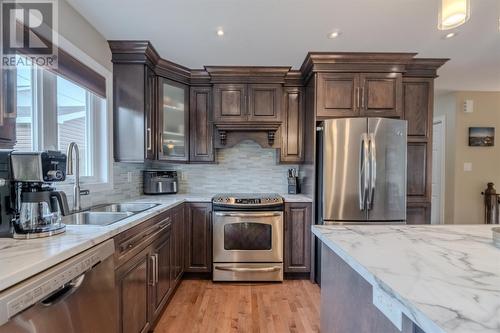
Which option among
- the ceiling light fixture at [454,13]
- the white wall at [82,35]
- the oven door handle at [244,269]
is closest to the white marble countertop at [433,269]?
the ceiling light fixture at [454,13]

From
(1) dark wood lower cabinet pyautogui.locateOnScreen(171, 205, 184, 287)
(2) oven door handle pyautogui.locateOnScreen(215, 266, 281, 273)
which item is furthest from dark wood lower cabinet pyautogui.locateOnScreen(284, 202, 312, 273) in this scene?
(1) dark wood lower cabinet pyautogui.locateOnScreen(171, 205, 184, 287)

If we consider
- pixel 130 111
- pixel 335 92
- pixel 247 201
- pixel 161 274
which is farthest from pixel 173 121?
pixel 335 92

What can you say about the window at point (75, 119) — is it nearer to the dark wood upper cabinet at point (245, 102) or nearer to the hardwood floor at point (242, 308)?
the dark wood upper cabinet at point (245, 102)

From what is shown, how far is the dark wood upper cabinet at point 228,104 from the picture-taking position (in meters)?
2.98

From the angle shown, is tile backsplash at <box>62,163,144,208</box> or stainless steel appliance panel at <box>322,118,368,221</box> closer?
tile backsplash at <box>62,163,144,208</box>

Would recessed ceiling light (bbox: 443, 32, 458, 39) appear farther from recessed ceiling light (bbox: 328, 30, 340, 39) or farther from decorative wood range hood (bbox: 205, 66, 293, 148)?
decorative wood range hood (bbox: 205, 66, 293, 148)

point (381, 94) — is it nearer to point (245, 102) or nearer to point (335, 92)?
point (335, 92)

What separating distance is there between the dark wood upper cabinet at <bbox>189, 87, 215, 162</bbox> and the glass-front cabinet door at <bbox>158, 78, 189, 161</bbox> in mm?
65

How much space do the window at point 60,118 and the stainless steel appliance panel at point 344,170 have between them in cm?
208

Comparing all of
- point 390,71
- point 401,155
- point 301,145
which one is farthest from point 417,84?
point 301,145

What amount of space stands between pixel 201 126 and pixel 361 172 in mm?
1856

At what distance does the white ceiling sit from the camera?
1830 mm

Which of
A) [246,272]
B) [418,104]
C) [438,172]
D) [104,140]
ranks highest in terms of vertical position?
[418,104]

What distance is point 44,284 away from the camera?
0.86 metres
